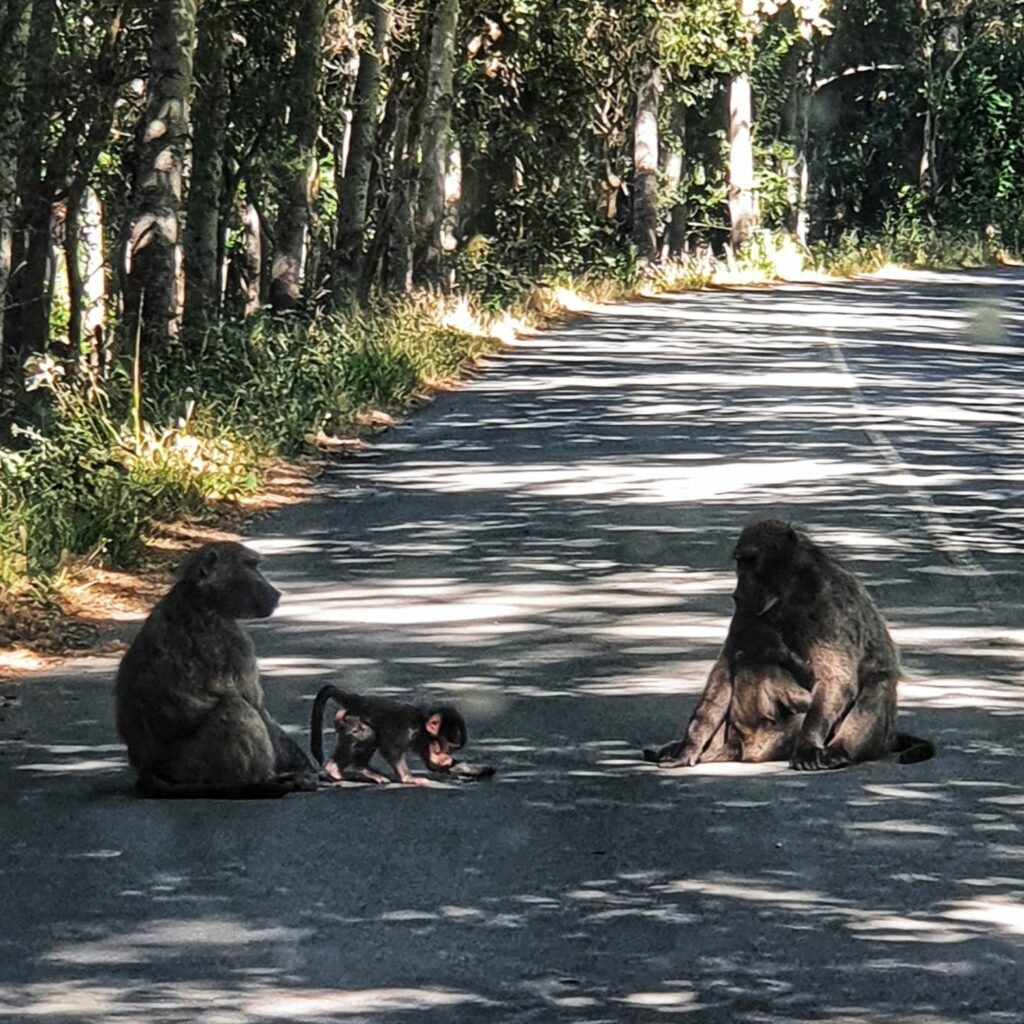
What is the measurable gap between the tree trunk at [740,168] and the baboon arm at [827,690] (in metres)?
51.8

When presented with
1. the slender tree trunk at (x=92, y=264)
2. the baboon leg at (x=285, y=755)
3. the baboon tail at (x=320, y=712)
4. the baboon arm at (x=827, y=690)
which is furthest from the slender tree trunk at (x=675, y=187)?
the baboon leg at (x=285, y=755)

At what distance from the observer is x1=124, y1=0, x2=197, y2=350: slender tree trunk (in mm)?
22969

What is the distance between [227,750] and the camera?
8758 millimetres

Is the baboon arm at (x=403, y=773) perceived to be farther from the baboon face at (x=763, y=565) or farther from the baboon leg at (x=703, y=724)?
the baboon face at (x=763, y=565)

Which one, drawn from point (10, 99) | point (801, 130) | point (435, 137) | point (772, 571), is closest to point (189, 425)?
point (10, 99)

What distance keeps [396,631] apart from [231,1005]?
6647 millimetres

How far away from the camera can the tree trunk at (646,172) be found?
56844mm

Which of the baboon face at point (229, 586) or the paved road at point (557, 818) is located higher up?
the baboon face at point (229, 586)

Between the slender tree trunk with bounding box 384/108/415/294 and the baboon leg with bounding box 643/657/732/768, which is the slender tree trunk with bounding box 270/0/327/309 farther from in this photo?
the baboon leg with bounding box 643/657/732/768

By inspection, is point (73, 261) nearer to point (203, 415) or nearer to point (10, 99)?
point (203, 415)

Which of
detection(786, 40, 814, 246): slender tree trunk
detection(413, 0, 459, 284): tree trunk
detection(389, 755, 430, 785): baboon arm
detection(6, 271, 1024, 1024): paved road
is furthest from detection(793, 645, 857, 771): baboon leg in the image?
detection(786, 40, 814, 246): slender tree trunk

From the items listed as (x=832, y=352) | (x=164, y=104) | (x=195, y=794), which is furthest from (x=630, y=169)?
(x=195, y=794)

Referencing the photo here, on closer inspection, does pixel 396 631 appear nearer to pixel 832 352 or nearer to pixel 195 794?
pixel 195 794

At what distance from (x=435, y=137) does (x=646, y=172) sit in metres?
20.0
